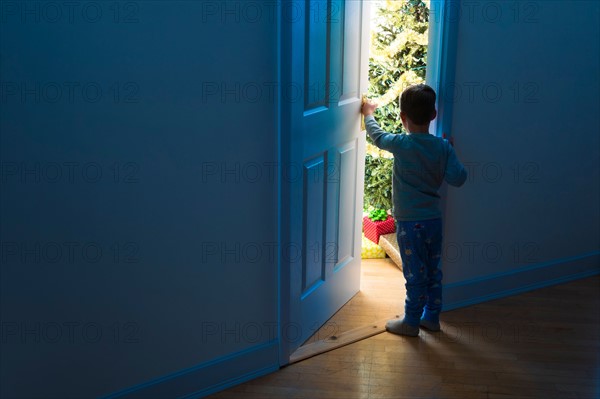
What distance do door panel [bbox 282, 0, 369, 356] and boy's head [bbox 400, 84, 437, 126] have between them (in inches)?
12.7

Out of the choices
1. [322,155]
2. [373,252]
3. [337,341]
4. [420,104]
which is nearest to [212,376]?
[337,341]

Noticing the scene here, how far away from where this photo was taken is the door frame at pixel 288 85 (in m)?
2.53

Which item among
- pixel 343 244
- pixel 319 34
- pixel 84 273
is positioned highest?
pixel 319 34

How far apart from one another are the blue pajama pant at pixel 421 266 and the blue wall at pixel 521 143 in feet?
0.88

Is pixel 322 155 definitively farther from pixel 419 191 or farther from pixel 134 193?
pixel 134 193

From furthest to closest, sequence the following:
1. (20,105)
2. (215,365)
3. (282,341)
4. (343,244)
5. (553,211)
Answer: (553,211) < (343,244) < (282,341) < (215,365) < (20,105)

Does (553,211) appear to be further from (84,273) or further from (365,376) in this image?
(84,273)

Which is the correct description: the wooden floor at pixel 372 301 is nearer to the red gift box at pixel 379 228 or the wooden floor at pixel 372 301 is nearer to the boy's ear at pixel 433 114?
the red gift box at pixel 379 228

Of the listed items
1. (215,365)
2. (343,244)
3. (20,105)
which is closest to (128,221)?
(20,105)

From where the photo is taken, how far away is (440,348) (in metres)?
3.05

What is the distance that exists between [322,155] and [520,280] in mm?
1404

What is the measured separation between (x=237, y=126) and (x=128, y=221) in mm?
534

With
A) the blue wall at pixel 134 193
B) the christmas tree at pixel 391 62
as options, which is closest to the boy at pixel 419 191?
the blue wall at pixel 134 193

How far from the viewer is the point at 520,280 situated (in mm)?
3623
